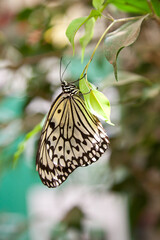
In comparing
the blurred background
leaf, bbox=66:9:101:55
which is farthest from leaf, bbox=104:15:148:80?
the blurred background

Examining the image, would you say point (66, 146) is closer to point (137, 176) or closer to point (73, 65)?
point (137, 176)

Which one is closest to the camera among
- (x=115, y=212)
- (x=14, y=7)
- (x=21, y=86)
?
(x=21, y=86)

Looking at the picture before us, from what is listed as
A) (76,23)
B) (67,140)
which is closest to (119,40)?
(76,23)

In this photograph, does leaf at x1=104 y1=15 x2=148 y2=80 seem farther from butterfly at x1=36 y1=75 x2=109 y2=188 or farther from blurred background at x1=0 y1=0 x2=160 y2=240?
blurred background at x1=0 y1=0 x2=160 y2=240

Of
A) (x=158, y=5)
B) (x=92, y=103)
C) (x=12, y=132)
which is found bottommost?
(x=92, y=103)

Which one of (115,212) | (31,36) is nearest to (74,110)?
(31,36)

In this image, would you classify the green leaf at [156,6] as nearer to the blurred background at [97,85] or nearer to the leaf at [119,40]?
the leaf at [119,40]

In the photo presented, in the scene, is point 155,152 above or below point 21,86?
below
